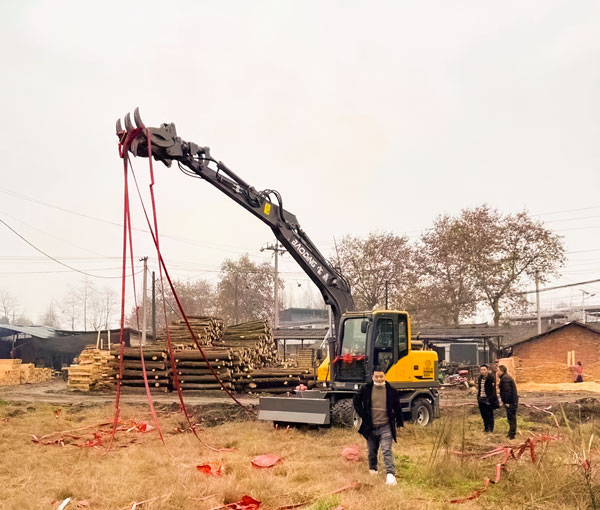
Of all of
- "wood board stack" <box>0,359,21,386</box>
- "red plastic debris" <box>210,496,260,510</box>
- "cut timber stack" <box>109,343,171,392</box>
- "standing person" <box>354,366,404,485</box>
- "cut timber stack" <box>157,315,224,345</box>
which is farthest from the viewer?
"wood board stack" <box>0,359,21,386</box>

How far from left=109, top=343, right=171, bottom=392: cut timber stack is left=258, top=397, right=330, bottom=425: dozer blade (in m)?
11.1

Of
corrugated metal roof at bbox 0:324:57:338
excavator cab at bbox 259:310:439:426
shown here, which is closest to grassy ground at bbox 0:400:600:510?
excavator cab at bbox 259:310:439:426

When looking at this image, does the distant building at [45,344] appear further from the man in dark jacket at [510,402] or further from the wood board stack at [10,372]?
the man in dark jacket at [510,402]

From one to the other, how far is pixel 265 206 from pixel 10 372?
22679 millimetres

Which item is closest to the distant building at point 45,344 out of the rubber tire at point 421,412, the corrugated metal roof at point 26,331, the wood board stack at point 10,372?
the corrugated metal roof at point 26,331

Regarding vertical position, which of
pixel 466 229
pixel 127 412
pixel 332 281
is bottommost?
pixel 127 412

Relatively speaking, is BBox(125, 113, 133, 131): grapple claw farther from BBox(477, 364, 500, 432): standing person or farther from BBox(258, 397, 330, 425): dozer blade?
BBox(477, 364, 500, 432): standing person

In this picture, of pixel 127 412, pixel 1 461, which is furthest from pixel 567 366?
pixel 1 461

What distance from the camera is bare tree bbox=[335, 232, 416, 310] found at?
49.0 meters

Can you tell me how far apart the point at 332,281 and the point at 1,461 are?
825 cm

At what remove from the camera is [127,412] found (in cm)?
1700

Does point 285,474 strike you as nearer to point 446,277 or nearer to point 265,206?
point 265,206

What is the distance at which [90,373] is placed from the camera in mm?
26078

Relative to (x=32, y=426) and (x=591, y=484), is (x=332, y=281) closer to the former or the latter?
(x=32, y=426)
